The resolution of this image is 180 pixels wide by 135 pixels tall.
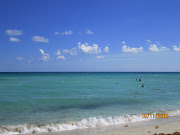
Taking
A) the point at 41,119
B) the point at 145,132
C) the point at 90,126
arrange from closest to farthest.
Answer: the point at 145,132, the point at 90,126, the point at 41,119

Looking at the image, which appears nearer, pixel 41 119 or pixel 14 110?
pixel 41 119

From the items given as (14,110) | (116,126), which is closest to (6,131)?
(14,110)

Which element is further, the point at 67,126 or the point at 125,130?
the point at 67,126

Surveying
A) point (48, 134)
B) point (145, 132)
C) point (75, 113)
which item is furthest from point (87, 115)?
point (145, 132)

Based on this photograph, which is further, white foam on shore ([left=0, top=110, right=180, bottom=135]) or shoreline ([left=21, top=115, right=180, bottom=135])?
white foam on shore ([left=0, top=110, right=180, bottom=135])

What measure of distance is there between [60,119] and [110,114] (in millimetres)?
3934

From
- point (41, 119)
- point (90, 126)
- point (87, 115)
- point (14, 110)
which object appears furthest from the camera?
point (14, 110)

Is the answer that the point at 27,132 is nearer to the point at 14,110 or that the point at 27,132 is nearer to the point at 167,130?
the point at 14,110

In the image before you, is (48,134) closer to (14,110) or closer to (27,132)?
(27,132)

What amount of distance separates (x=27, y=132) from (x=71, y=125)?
8.45 ft

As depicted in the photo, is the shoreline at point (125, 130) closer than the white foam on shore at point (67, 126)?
Yes

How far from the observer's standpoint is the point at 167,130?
340 inches

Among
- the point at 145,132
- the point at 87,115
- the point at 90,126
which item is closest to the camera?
the point at 145,132

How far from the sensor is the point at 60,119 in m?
10.9
